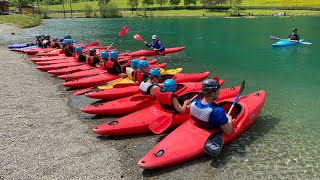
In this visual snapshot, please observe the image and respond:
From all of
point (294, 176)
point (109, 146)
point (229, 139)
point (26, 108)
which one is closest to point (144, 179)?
point (109, 146)

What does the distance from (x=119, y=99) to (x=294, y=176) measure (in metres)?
5.91

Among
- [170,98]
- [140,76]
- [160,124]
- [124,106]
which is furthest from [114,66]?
[160,124]

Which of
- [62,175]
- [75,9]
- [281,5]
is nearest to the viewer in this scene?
[62,175]

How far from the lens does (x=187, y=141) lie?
724 centimetres

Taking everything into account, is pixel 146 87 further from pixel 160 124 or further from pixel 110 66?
pixel 110 66

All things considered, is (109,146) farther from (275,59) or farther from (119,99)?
(275,59)

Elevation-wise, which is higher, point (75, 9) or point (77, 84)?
point (75, 9)

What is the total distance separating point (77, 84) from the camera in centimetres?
1277

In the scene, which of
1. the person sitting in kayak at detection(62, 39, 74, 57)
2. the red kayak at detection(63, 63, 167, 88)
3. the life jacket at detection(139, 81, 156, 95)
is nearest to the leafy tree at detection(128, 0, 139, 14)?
the person sitting in kayak at detection(62, 39, 74, 57)

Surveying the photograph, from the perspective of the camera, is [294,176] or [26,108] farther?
[26,108]

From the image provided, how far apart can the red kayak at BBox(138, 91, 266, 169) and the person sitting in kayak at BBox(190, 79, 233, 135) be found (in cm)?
31

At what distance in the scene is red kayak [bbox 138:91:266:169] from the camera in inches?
261

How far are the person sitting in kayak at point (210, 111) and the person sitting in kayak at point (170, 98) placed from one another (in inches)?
35.3

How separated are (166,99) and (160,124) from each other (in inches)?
28.3
